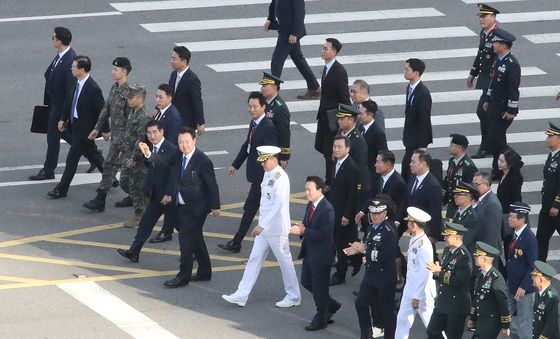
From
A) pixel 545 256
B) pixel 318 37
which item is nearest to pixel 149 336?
pixel 545 256

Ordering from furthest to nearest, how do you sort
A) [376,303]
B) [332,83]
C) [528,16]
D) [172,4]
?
[172,4] → [528,16] → [332,83] → [376,303]

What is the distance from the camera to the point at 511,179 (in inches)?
718

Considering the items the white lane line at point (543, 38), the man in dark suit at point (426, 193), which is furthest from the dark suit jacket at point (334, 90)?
the white lane line at point (543, 38)

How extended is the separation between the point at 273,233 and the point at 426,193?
5.99ft

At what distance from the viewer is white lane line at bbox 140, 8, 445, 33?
2759 cm

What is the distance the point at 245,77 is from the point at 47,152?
16.3ft

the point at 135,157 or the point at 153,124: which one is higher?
the point at 153,124

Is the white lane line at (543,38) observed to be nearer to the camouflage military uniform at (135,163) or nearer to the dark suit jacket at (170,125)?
the dark suit jacket at (170,125)

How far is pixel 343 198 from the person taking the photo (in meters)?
18.3

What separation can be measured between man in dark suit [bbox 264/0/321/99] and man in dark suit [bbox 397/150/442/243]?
24.6 ft

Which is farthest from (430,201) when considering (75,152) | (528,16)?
(528,16)

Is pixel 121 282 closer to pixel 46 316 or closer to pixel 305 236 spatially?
pixel 46 316

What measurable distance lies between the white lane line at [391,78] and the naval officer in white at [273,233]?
7.48 m

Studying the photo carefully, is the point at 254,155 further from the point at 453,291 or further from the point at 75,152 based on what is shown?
the point at 453,291
